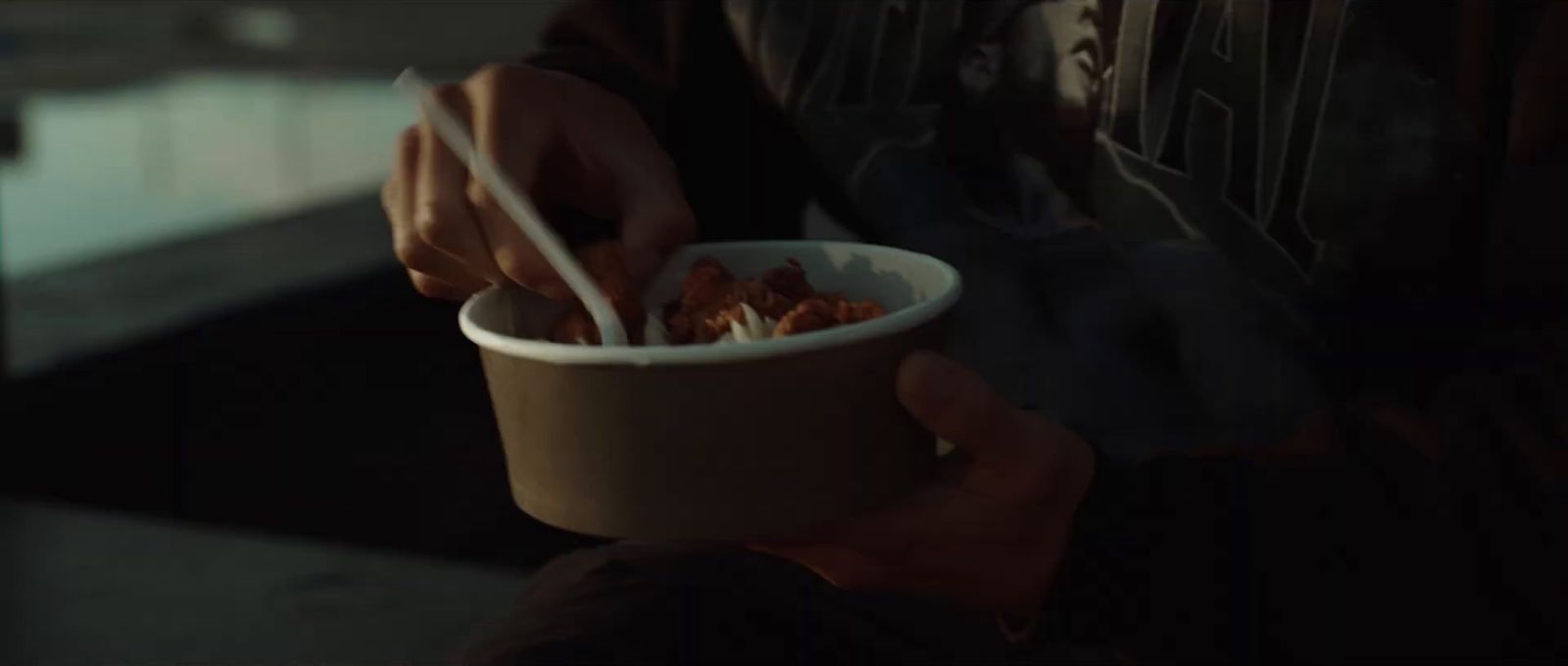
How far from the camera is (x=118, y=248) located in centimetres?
279

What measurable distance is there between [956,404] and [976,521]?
0.09 meters

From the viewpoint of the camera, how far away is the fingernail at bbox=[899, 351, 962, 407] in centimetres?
54

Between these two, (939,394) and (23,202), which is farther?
(23,202)

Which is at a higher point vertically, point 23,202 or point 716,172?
point 716,172

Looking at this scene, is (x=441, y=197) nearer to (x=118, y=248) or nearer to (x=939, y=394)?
(x=939, y=394)

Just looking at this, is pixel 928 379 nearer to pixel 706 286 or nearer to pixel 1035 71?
pixel 706 286

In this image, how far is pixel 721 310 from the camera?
1.92ft

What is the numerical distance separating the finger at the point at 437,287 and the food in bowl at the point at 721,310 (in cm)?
8

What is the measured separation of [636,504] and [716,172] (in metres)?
0.49

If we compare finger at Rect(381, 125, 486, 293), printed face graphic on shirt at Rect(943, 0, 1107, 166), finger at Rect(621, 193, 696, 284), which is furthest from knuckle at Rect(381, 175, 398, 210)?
printed face graphic on shirt at Rect(943, 0, 1107, 166)

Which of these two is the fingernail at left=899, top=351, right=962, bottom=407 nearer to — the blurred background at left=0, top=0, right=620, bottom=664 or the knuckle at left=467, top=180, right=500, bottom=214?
the knuckle at left=467, top=180, right=500, bottom=214

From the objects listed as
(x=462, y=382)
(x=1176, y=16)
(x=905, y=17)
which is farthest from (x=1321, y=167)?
(x=462, y=382)

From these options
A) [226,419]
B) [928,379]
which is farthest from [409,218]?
[226,419]

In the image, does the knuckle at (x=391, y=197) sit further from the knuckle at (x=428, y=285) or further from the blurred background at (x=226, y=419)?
the blurred background at (x=226, y=419)
